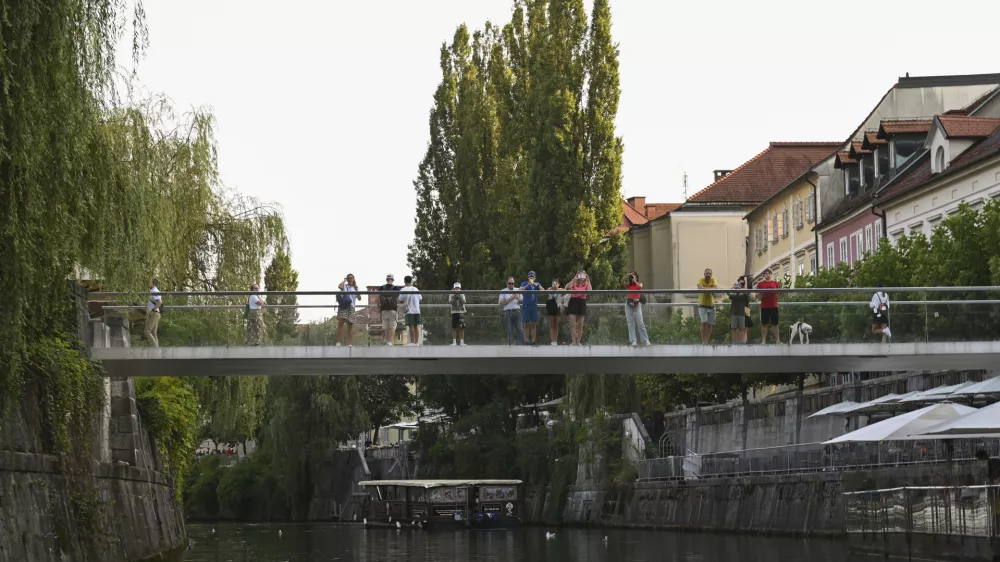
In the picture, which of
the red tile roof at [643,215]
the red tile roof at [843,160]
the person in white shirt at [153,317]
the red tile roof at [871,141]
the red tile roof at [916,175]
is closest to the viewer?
the person in white shirt at [153,317]

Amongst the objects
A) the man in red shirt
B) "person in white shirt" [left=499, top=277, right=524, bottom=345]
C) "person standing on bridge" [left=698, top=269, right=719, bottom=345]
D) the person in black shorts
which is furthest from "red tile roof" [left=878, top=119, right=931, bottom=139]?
"person in white shirt" [left=499, top=277, right=524, bottom=345]

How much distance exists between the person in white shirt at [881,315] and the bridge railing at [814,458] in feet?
10.1

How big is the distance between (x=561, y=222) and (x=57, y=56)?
36.0 meters

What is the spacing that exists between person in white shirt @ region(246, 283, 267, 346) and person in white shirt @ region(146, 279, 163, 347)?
5.25 feet

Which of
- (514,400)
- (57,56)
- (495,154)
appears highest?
(495,154)

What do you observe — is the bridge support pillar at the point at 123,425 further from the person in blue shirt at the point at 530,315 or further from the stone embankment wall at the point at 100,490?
the person in blue shirt at the point at 530,315

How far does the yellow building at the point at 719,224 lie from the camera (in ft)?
233

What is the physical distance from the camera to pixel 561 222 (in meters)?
52.5

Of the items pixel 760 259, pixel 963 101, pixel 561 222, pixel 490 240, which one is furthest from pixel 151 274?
pixel 760 259

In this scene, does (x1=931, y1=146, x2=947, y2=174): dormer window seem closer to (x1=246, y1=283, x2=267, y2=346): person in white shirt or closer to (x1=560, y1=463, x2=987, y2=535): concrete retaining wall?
(x1=560, y1=463, x2=987, y2=535): concrete retaining wall

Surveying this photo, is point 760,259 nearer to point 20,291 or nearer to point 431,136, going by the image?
point 431,136

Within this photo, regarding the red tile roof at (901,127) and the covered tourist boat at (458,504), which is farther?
the covered tourist boat at (458,504)

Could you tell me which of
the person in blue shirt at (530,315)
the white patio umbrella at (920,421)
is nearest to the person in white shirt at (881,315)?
the white patio umbrella at (920,421)

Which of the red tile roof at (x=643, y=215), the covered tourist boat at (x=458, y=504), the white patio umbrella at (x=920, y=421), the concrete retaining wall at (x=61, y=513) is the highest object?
the red tile roof at (x=643, y=215)
